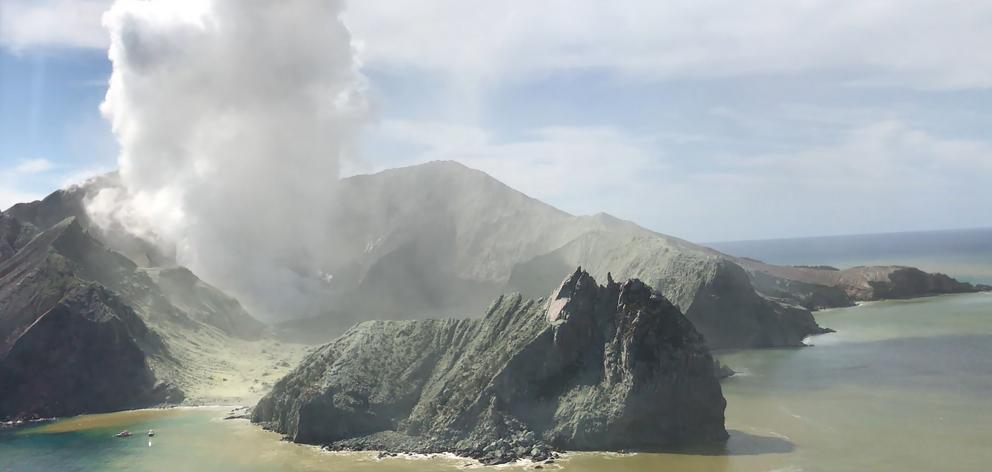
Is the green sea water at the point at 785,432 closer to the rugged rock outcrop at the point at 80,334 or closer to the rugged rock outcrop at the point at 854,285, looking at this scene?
the rugged rock outcrop at the point at 80,334

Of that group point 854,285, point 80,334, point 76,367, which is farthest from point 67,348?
point 854,285

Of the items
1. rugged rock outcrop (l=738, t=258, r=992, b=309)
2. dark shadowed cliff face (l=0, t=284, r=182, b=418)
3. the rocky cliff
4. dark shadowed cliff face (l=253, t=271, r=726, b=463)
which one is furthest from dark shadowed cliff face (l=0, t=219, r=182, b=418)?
rugged rock outcrop (l=738, t=258, r=992, b=309)

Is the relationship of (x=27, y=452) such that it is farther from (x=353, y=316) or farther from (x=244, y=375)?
(x=353, y=316)

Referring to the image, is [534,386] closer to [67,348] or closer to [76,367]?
[76,367]

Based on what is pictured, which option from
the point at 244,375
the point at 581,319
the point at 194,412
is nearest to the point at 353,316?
the point at 244,375

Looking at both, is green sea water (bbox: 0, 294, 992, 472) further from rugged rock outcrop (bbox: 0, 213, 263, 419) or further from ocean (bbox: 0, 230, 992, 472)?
rugged rock outcrop (bbox: 0, 213, 263, 419)

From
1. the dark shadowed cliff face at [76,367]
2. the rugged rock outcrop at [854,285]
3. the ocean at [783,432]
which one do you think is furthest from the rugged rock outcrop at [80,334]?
the rugged rock outcrop at [854,285]
